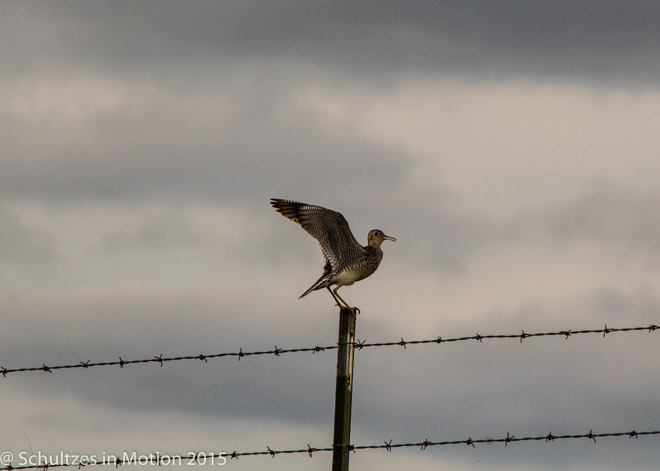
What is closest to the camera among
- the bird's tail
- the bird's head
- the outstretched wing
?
the outstretched wing

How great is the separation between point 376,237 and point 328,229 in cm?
136

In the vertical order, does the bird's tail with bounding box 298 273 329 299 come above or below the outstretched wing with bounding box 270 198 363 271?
below

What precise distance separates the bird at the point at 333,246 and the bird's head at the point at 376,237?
0.35 m

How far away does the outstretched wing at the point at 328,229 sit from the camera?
667 inches

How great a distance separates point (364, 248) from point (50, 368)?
8.15 m

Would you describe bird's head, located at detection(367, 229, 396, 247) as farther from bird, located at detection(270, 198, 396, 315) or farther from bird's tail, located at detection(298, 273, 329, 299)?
bird's tail, located at detection(298, 273, 329, 299)

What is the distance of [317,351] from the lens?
32.4 ft

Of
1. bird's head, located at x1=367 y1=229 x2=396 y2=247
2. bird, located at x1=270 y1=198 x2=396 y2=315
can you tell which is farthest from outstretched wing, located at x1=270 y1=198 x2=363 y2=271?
bird's head, located at x1=367 y1=229 x2=396 y2=247

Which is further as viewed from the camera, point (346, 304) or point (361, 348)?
point (346, 304)

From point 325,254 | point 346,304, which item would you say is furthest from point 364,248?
point 346,304

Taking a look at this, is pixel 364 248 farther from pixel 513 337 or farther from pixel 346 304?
pixel 513 337

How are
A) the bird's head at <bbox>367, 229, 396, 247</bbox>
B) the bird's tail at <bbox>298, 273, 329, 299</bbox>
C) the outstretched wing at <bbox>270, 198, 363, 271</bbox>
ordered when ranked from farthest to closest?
the bird's head at <bbox>367, 229, 396, 247</bbox>
the bird's tail at <bbox>298, 273, 329, 299</bbox>
the outstretched wing at <bbox>270, 198, 363, 271</bbox>

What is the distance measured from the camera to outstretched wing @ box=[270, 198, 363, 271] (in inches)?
667

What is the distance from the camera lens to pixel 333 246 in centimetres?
1748
